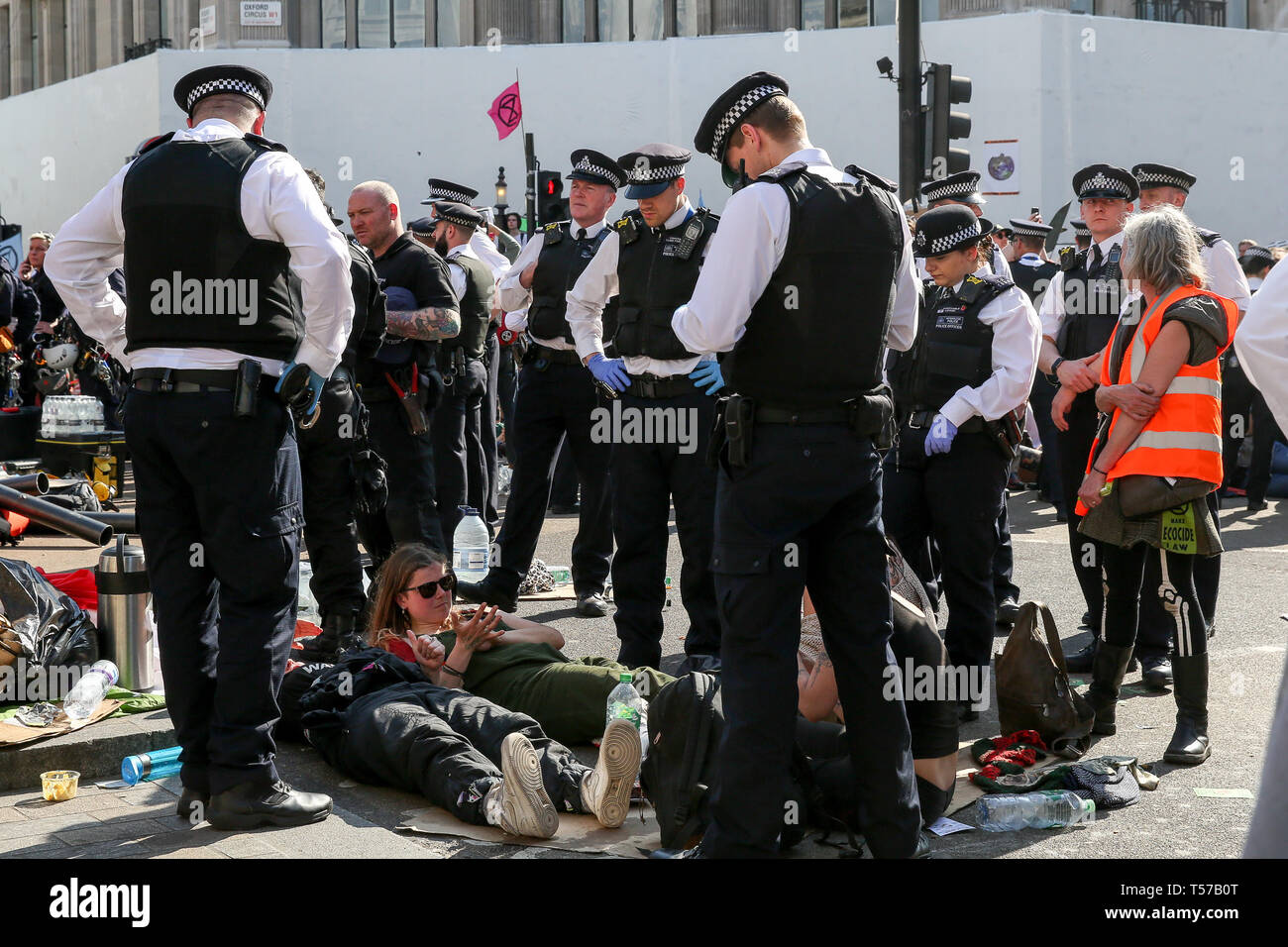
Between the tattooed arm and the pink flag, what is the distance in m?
15.5

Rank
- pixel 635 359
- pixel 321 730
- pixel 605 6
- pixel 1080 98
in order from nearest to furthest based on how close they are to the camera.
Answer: pixel 321 730, pixel 635 359, pixel 1080 98, pixel 605 6

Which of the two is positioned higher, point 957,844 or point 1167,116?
point 1167,116

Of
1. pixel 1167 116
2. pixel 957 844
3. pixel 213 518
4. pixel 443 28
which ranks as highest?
pixel 443 28

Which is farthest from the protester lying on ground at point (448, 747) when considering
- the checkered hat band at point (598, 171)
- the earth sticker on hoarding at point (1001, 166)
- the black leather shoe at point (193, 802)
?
the earth sticker on hoarding at point (1001, 166)

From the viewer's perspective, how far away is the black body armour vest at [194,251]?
4.25 metres

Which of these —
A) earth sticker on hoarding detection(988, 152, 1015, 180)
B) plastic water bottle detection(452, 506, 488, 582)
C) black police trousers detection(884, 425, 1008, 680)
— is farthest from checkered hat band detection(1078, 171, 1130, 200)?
earth sticker on hoarding detection(988, 152, 1015, 180)

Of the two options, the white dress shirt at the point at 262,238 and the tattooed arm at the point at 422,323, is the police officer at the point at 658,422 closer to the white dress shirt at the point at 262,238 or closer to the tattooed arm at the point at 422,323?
the tattooed arm at the point at 422,323

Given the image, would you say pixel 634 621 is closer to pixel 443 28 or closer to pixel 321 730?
pixel 321 730

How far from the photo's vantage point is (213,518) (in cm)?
430

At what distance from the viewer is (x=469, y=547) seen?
27.7 ft

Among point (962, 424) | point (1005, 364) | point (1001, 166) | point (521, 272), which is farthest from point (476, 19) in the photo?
point (962, 424)

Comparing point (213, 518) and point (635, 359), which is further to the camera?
point (635, 359)
